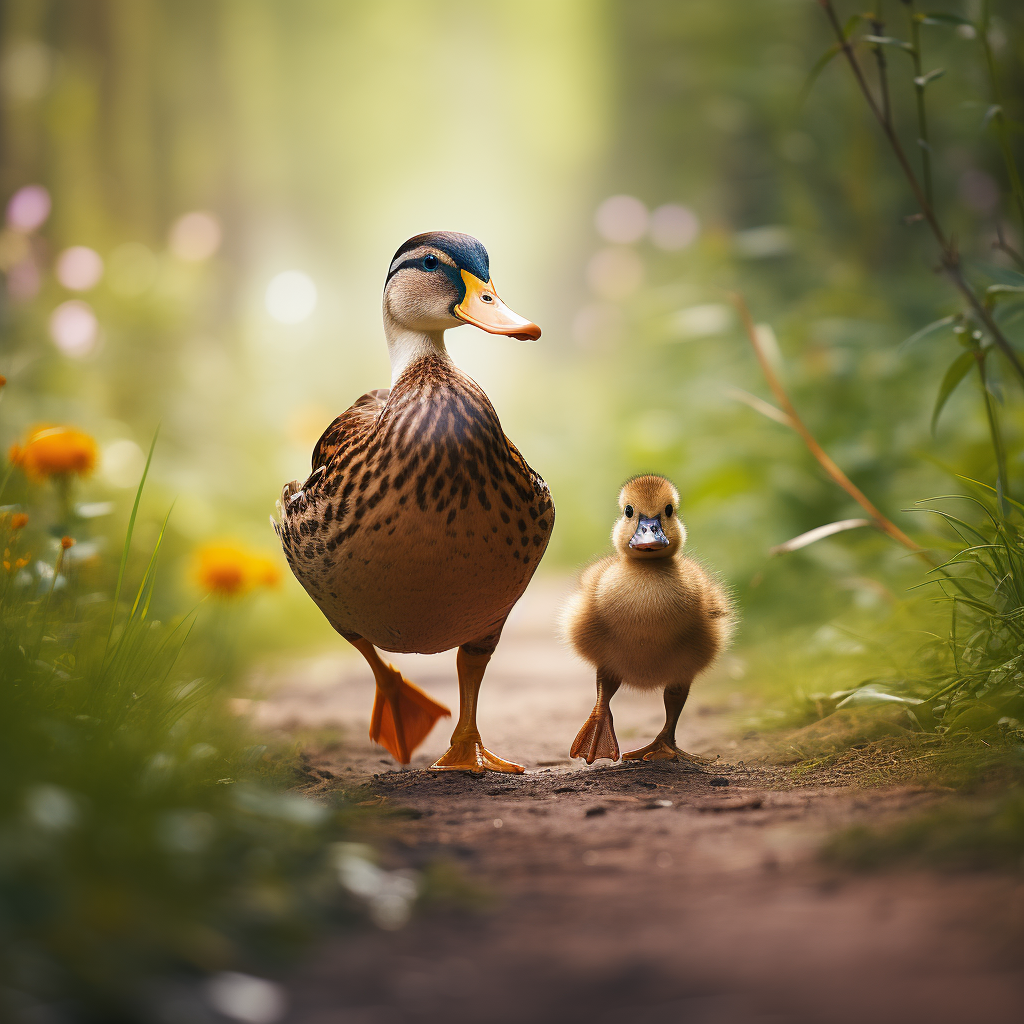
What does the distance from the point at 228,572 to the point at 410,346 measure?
1.26 meters

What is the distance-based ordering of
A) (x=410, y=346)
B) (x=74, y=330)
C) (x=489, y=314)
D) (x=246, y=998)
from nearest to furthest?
(x=246, y=998) < (x=489, y=314) < (x=410, y=346) < (x=74, y=330)

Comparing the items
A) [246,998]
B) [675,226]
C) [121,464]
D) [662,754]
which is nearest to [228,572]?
[662,754]

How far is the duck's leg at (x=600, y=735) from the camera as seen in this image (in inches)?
121

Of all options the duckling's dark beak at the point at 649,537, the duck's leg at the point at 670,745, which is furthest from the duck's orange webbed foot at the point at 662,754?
the duckling's dark beak at the point at 649,537

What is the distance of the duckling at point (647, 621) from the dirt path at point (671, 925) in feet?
1.42

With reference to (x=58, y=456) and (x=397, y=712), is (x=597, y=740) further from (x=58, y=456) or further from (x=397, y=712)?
(x=58, y=456)

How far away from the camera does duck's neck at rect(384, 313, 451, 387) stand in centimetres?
315

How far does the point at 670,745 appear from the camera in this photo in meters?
3.14

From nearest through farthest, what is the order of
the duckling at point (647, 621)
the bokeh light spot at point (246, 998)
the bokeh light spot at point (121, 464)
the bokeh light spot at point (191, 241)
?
the bokeh light spot at point (246, 998) → the duckling at point (647, 621) → the bokeh light spot at point (121, 464) → the bokeh light spot at point (191, 241)

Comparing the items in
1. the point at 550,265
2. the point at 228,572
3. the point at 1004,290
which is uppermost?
the point at 550,265

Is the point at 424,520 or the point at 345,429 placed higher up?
the point at 345,429

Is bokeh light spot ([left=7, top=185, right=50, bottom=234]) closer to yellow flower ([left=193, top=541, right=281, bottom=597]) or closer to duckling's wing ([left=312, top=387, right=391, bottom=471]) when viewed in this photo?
yellow flower ([left=193, top=541, right=281, bottom=597])

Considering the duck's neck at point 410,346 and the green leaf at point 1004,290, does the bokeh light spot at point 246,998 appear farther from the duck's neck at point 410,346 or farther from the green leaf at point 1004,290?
the green leaf at point 1004,290

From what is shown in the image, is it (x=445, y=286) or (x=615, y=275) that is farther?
(x=615, y=275)
